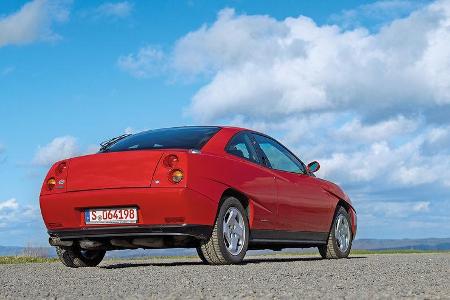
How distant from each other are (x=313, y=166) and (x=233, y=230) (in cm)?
269

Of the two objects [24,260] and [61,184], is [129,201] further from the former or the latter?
[24,260]

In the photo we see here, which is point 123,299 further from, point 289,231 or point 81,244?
point 289,231

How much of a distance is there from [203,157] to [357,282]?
2463 mm

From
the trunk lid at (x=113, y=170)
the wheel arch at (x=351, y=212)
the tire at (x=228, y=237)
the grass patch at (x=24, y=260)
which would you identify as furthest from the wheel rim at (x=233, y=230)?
the grass patch at (x=24, y=260)

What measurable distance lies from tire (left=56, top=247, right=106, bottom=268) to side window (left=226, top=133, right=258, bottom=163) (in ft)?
6.90

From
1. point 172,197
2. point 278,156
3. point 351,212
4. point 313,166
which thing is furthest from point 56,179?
point 351,212

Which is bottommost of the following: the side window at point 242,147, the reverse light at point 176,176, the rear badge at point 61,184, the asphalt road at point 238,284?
the asphalt road at point 238,284

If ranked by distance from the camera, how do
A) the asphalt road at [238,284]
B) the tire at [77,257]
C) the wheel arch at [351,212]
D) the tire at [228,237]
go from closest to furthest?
1. the asphalt road at [238,284]
2. the tire at [228,237]
3. the tire at [77,257]
4. the wheel arch at [351,212]

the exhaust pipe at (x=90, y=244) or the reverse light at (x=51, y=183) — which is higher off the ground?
the reverse light at (x=51, y=183)

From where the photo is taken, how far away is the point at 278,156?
9.70 m

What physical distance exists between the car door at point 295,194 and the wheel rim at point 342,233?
1.39 feet

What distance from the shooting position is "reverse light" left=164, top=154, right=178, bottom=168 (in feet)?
25.3

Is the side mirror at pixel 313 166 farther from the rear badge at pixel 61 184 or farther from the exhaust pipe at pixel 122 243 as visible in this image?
the rear badge at pixel 61 184

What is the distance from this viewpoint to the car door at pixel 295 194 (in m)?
9.22
